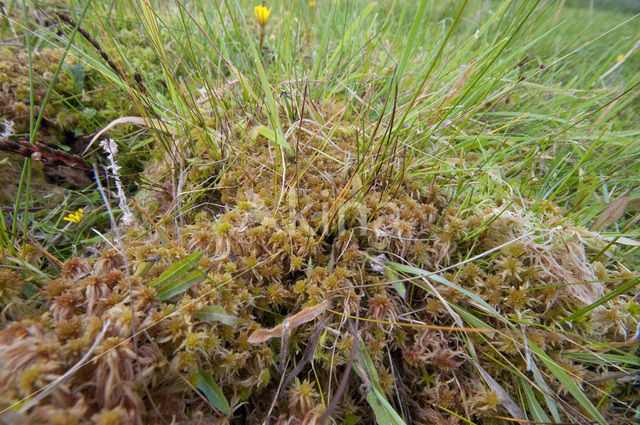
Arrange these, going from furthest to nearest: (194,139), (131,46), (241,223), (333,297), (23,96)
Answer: (131,46) → (23,96) → (194,139) → (241,223) → (333,297)

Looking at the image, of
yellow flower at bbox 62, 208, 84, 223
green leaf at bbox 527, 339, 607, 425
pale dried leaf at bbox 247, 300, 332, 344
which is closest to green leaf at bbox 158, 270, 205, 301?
pale dried leaf at bbox 247, 300, 332, 344

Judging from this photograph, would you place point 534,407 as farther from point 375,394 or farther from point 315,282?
point 315,282

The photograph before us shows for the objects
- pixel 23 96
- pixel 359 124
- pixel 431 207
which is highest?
pixel 23 96

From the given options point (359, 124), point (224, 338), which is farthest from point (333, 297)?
point (359, 124)

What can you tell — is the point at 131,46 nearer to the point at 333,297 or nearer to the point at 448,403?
the point at 333,297

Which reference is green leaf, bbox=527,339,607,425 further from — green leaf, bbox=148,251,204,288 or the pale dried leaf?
green leaf, bbox=148,251,204,288

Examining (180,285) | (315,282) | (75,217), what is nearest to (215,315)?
(180,285)

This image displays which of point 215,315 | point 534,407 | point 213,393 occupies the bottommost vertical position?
point 534,407
